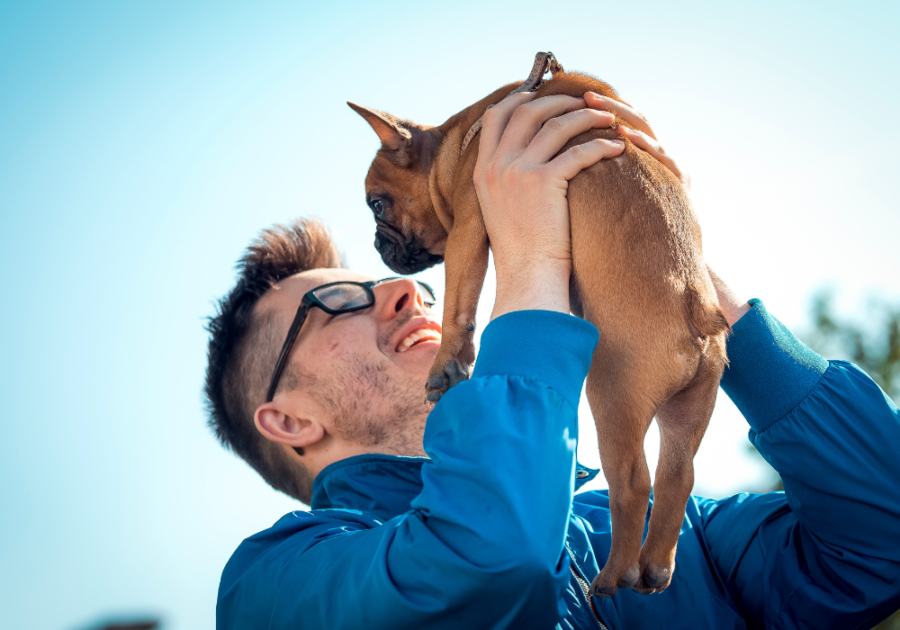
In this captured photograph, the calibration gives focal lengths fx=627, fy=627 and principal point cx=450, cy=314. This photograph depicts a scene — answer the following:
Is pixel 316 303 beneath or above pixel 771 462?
above

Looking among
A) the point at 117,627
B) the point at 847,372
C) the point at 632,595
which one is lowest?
the point at 117,627

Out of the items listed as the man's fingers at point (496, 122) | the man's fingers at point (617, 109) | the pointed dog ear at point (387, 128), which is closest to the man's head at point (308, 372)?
the pointed dog ear at point (387, 128)

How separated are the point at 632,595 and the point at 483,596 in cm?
152

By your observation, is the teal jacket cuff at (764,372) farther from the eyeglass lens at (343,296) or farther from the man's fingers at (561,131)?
the eyeglass lens at (343,296)

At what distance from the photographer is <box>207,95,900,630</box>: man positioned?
1.65 meters

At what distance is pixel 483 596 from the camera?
5.13 ft

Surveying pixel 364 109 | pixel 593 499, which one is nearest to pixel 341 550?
pixel 593 499

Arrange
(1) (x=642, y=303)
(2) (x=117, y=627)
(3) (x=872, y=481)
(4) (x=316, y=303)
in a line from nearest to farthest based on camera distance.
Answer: (1) (x=642, y=303) < (3) (x=872, y=481) < (4) (x=316, y=303) < (2) (x=117, y=627)

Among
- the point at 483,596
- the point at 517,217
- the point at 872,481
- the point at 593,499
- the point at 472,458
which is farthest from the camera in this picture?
the point at 593,499

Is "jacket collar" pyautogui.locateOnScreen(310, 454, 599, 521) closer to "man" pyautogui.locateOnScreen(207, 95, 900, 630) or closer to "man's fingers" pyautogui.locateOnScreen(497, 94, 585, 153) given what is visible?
"man" pyautogui.locateOnScreen(207, 95, 900, 630)

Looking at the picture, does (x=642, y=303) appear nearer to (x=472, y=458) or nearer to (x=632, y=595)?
(x=472, y=458)

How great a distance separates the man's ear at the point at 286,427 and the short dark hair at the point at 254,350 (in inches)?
12.6

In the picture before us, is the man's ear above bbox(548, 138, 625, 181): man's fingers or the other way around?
the other way around

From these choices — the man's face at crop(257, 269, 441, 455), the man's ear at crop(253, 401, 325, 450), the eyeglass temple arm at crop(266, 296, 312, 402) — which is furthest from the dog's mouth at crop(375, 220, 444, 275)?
the man's ear at crop(253, 401, 325, 450)
